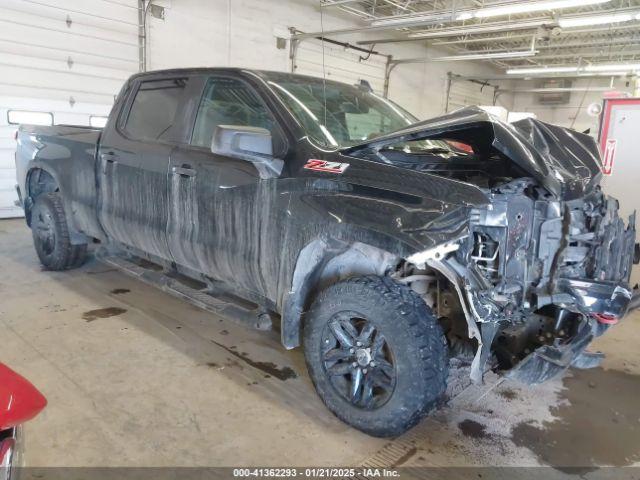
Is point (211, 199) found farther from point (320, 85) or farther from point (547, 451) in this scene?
point (547, 451)

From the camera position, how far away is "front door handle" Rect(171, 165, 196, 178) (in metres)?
3.13

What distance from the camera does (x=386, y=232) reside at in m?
2.18

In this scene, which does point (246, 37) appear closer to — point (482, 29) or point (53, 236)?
point (482, 29)

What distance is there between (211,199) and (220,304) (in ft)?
2.18

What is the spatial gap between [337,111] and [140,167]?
150 cm

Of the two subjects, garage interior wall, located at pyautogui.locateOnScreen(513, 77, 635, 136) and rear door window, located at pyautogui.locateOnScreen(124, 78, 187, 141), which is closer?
rear door window, located at pyautogui.locateOnScreen(124, 78, 187, 141)

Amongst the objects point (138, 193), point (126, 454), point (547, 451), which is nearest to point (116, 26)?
point (138, 193)

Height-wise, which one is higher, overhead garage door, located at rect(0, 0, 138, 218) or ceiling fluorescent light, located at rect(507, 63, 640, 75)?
ceiling fluorescent light, located at rect(507, 63, 640, 75)

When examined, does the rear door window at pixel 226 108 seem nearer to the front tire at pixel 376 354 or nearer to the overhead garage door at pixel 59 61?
the front tire at pixel 376 354

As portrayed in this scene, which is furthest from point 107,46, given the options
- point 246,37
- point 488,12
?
point 488,12

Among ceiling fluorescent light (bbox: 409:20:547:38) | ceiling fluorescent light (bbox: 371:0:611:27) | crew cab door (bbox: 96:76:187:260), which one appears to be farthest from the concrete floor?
ceiling fluorescent light (bbox: 409:20:547:38)

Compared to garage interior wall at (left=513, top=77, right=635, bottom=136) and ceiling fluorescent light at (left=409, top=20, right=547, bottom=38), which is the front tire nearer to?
ceiling fluorescent light at (left=409, top=20, right=547, bottom=38)

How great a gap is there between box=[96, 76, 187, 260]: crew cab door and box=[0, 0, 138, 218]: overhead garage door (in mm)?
4163

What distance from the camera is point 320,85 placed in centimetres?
337
